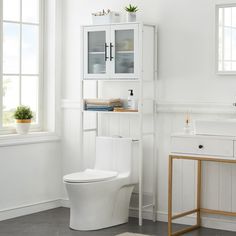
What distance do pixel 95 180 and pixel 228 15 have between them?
1.75 metres

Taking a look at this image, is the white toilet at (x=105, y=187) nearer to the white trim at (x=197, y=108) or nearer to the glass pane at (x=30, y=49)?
the white trim at (x=197, y=108)

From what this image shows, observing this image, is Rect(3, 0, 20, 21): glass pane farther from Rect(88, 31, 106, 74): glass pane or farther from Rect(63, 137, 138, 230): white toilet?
Rect(63, 137, 138, 230): white toilet

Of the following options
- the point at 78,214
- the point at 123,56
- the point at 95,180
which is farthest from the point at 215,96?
the point at 78,214

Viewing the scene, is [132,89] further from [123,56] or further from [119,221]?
[119,221]

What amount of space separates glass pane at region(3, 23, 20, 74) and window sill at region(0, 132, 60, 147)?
2.04ft

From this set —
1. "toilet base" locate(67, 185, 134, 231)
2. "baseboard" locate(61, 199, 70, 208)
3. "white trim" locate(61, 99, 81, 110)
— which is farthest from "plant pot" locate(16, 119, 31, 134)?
"toilet base" locate(67, 185, 134, 231)

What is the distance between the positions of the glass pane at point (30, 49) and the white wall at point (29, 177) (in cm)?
76

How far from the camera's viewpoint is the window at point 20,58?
521 centimetres

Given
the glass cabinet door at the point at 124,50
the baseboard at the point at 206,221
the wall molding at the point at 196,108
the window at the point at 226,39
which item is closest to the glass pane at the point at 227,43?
the window at the point at 226,39

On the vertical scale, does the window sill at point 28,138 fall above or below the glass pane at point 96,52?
below

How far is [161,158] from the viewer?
5020 mm

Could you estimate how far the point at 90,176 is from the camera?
4.73 metres

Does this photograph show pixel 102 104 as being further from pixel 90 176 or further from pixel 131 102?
pixel 90 176

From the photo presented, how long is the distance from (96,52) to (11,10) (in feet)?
3.05
